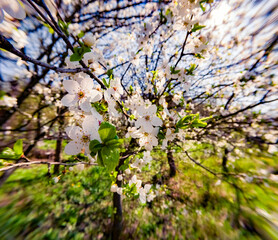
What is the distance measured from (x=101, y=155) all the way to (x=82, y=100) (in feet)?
1.19

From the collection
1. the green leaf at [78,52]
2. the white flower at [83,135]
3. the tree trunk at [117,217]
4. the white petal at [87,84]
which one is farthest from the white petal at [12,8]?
the tree trunk at [117,217]

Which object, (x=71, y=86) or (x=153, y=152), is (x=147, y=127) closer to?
(x=71, y=86)

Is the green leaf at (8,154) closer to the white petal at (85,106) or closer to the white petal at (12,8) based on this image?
the white petal at (85,106)

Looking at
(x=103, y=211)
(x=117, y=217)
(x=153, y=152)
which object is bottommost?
(x=103, y=211)

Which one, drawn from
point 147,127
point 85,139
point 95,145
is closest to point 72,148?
point 85,139

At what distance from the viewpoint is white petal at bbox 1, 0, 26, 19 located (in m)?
0.50

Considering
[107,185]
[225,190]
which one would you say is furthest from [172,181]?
[107,185]

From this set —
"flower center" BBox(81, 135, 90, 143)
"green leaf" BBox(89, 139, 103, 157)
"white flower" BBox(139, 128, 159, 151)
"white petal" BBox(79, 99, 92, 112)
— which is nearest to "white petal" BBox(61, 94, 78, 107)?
"white petal" BBox(79, 99, 92, 112)

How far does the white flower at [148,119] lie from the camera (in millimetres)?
925

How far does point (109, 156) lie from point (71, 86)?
49 centimetres

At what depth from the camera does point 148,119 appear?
0.98m

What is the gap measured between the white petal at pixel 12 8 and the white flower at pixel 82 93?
1.01ft

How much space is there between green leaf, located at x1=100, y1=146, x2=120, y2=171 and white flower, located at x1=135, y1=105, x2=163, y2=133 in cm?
36

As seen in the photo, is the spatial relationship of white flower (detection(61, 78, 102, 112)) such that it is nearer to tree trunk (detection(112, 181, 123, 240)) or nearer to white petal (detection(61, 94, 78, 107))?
white petal (detection(61, 94, 78, 107))
